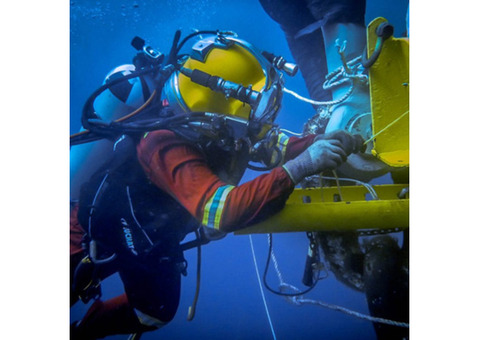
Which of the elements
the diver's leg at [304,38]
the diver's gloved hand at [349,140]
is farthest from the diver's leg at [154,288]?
the diver's leg at [304,38]

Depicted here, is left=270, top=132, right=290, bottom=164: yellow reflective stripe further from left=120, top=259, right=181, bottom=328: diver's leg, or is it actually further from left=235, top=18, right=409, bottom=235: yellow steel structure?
left=120, top=259, right=181, bottom=328: diver's leg

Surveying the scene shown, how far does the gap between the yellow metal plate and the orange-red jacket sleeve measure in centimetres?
49

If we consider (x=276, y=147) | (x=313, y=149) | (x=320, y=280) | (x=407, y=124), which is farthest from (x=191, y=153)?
(x=407, y=124)

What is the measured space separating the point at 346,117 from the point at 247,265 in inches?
33.9

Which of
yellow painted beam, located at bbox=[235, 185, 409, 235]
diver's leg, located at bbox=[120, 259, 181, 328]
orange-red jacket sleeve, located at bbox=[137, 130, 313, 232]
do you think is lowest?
diver's leg, located at bbox=[120, 259, 181, 328]

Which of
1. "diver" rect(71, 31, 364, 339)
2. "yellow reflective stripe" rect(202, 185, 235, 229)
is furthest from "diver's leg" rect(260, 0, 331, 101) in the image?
"yellow reflective stripe" rect(202, 185, 235, 229)

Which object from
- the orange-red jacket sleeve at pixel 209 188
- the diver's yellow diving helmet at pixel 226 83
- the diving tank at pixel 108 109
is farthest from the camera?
the diving tank at pixel 108 109

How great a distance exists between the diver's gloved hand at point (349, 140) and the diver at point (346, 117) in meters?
0.08

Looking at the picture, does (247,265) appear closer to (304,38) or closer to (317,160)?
(317,160)

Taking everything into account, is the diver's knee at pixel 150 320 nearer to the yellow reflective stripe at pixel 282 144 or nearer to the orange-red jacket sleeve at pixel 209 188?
the orange-red jacket sleeve at pixel 209 188

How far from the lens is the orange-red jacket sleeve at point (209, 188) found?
1.30 meters

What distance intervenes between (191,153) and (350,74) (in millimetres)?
824

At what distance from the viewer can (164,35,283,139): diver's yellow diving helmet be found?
1.41 meters

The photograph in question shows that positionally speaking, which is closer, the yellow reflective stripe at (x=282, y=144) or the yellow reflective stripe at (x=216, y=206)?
the yellow reflective stripe at (x=216, y=206)
